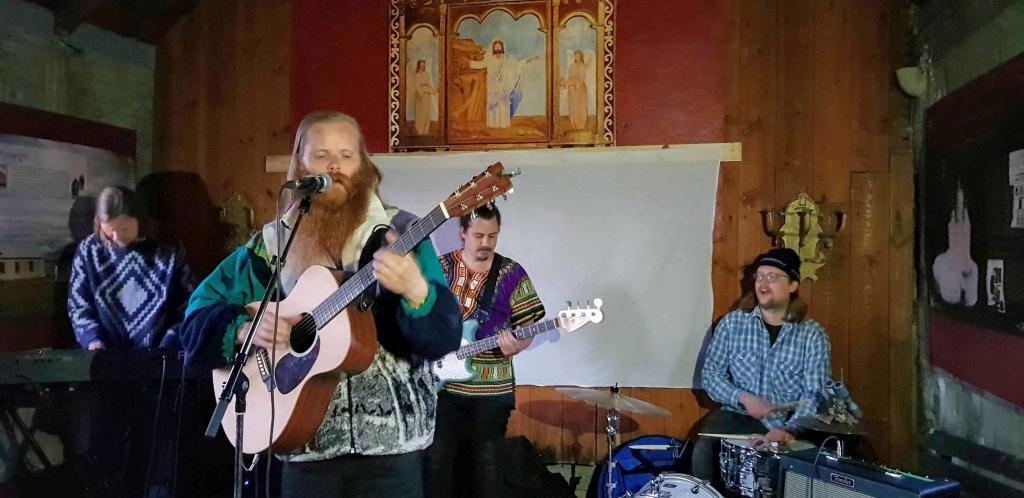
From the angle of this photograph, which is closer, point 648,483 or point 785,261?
point 648,483

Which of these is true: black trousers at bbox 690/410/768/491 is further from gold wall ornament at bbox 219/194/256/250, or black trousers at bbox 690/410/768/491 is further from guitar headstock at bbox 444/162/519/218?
gold wall ornament at bbox 219/194/256/250

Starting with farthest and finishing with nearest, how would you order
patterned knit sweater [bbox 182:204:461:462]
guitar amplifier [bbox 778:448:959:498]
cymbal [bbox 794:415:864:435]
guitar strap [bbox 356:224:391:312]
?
cymbal [bbox 794:415:864:435] < guitar amplifier [bbox 778:448:959:498] < guitar strap [bbox 356:224:391:312] < patterned knit sweater [bbox 182:204:461:462]

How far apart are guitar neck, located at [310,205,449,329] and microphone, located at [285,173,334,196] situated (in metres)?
0.22

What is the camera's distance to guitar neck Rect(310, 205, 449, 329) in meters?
1.70

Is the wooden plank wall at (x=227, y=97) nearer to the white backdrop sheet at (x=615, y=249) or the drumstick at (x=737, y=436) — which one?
the white backdrop sheet at (x=615, y=249)

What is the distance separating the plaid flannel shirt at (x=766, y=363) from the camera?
3170 millimetres

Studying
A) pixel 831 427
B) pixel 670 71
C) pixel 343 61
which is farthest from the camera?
pixel 343 61

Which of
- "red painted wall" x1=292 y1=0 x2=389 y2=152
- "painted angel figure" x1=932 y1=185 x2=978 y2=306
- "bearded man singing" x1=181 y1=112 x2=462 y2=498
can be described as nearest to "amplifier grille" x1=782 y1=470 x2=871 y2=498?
"painted angel figure" x1=932 y1=185 x2=978 y2=306

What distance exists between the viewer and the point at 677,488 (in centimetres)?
294

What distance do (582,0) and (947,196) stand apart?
6.43ft

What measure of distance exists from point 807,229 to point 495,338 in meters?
1.61

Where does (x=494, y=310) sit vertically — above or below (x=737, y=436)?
above

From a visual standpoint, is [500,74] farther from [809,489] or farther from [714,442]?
[809,489]

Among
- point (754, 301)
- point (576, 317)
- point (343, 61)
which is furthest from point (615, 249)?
point (343, 61)
